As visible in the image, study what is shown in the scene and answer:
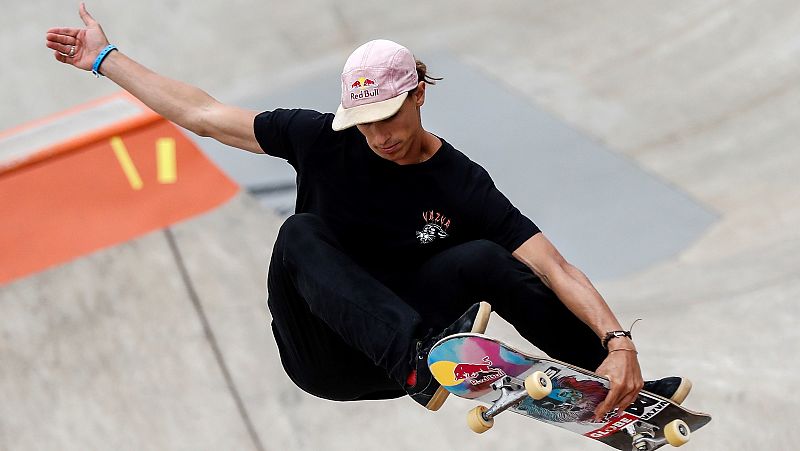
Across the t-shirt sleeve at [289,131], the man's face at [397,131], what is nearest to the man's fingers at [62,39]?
the t-shirt sleeve at [289,131]

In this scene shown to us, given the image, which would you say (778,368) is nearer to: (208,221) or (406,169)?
(406,169)

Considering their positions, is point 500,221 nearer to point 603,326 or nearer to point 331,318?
point 603,326

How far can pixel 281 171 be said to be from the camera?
852 cm

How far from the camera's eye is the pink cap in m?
Result: 3.68

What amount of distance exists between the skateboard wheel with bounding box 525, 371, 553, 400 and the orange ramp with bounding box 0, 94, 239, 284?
452 cm

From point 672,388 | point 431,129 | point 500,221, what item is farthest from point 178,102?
point 431,129

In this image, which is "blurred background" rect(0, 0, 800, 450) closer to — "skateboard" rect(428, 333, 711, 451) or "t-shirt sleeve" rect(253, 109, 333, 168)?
"skateboard" rect(428, 333, 711, 451)

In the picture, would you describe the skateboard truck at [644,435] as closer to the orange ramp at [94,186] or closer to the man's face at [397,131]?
the man's face at [397,131]

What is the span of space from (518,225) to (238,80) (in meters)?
6.35

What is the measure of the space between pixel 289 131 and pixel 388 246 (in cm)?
62

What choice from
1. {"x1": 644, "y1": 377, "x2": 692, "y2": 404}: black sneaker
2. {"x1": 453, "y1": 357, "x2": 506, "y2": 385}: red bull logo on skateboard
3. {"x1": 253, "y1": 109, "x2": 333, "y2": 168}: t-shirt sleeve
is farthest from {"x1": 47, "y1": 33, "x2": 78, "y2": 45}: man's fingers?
{"x1": 644, "y1": 377, "x2": 692, "y2": 404}: black sneaker

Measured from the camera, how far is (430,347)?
11.8ft

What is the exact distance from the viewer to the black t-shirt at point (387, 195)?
3920 millimetres

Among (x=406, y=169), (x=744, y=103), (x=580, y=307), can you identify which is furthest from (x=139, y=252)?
(x=744, y=103)
